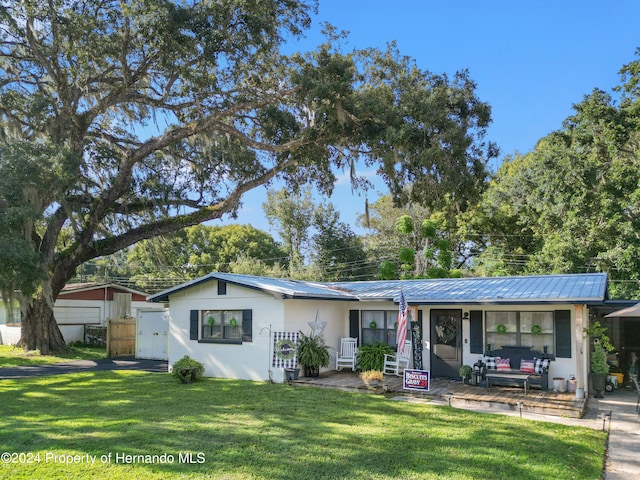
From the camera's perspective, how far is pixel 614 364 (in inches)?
517

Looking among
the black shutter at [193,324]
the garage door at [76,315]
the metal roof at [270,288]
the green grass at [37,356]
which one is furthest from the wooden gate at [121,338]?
the black shutter at [193,324]

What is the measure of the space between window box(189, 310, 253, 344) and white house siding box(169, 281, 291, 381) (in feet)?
0.43

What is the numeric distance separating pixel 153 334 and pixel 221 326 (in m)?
5.94

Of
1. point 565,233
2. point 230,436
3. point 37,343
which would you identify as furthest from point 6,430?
point 565,233

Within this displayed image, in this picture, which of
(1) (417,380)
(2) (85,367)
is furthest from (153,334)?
(1) (417,380)

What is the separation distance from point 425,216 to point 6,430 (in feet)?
99.0

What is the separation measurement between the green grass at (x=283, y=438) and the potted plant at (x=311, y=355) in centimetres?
198

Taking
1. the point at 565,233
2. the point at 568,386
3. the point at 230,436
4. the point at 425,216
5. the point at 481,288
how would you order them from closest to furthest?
the point at 230,436 → the point at 568,386 → the point at 481,288 → the point at 565,233 → the point at 425,216

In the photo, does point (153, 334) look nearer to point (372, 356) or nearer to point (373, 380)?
point (372, 356)

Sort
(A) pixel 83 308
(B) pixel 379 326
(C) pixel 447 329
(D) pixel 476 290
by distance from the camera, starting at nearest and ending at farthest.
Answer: (D) pixel 476 290
(C) pixel 447 329
(B) pixel 379 326
(A) pixel 83 308

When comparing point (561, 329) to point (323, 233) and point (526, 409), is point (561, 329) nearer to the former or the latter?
point (526, 409)

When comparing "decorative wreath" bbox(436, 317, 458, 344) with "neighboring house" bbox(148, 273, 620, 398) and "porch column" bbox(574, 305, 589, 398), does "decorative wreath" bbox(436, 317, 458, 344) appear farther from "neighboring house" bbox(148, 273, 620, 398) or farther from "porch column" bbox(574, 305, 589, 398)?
"porch column" bbox(574, 305, 589, 398)

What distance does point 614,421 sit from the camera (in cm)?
874

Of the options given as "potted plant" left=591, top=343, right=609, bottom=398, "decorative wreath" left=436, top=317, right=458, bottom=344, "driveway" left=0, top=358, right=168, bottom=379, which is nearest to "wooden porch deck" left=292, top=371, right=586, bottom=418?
"potted plant" left=591, top=343, right=609, bottom=398
